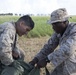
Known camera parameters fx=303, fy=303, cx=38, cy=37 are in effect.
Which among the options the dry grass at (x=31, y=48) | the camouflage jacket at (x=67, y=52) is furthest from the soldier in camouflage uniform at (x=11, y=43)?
the dry grass at (x=31, y=48)

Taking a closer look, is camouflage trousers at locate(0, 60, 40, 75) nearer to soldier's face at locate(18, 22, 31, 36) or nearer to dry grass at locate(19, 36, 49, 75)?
soldier's face at locate(18, 22, 31, 36)

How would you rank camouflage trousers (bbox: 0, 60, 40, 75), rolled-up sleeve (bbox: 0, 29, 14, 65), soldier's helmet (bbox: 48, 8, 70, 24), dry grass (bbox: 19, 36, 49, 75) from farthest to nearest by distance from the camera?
1. dry grass (bbox: 19, 36, 49, 75)
2. camouflage trousers (bbox: 0, 60, 40, 75)
3. soldier's helmet (bbox: 48, 8, 70, 24)
4. rolled-up sleeve (bbox: 0, 29, 14, 65)

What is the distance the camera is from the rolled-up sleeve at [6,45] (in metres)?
4.53

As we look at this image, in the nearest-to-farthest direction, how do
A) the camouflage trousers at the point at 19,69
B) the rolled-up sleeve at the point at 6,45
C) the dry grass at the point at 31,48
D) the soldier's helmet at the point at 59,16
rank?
1. the rolled-up sleeve at the point at 6,45
2. the soldier's helmet at the point at 59,16
3. the camouflage trousers at the point at 19,69
4. the dry grass at the point at 31,48

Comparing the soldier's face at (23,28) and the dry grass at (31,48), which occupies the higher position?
the soldier's face at (23,28)

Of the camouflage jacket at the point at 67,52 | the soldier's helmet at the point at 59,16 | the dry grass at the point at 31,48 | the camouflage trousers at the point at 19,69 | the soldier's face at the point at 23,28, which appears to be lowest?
the dry grass at the point at 31,48

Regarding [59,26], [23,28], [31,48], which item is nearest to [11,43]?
[23,28]

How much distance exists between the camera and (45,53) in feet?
17.6

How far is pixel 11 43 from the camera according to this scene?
467 centimetres

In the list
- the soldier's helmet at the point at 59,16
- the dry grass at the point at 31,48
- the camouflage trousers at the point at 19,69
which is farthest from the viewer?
the dry grass at the point at 31,48

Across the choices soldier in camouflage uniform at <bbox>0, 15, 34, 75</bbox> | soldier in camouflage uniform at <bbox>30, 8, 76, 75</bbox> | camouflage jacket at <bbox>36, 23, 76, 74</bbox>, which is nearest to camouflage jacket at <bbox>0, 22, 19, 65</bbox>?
soldier in camouflage uniform at <bbox>0, 15, 34, 75</bbox>

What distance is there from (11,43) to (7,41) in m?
0.13

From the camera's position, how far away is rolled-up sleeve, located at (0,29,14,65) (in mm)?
4531

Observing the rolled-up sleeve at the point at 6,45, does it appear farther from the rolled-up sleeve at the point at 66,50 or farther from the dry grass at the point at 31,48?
the dry grass at the point at 31,48
